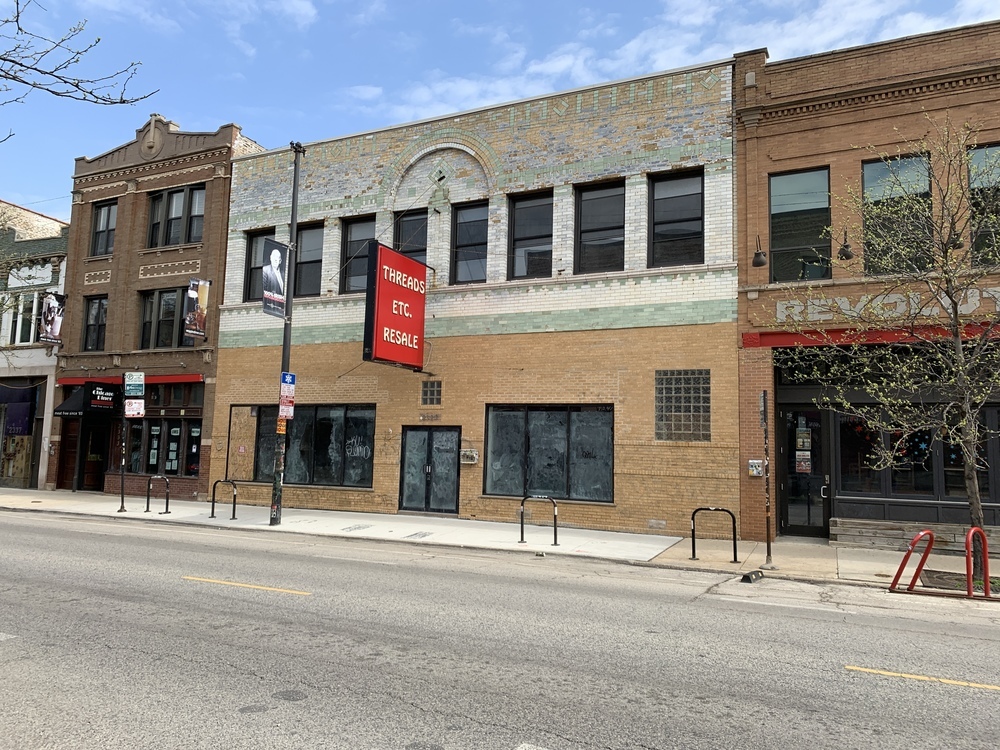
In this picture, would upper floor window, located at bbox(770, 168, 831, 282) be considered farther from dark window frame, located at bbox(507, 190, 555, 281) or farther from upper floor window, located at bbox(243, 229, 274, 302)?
upper floor window, located at bbox(243, 229, 274, 302)

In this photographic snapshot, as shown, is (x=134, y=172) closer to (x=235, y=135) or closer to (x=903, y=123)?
(x=235, y=135)

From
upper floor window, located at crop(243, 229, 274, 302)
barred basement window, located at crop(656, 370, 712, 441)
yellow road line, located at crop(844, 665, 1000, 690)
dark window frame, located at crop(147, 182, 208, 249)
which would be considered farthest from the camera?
dark window frame, located at crop(147, 182, 208, 249)

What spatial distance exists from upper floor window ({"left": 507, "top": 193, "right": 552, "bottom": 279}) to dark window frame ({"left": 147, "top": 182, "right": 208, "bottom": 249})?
439 inches

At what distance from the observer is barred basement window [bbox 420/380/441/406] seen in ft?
59.9

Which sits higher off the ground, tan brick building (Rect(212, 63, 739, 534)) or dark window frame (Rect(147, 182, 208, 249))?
dark window frame (Rect(147, 182, 208, 249))

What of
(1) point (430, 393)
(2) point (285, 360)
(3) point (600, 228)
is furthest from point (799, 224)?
(2) point (285, 360)

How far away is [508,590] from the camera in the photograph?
30.5 ft

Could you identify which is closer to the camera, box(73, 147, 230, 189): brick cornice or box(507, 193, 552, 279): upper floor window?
box(507, 193, 552, 279): upper floor window

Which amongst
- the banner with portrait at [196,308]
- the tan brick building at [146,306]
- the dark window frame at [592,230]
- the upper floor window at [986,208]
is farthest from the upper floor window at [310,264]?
the upper floor window at [986,208]

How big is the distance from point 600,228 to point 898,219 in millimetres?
6985

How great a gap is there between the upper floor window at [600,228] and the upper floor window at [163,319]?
43.7 feet

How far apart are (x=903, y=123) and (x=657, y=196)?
204 inches

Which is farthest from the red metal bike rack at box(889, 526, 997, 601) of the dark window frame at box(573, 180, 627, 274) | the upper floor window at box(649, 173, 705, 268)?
the dark window frame at box(573, 180, 627, 274)

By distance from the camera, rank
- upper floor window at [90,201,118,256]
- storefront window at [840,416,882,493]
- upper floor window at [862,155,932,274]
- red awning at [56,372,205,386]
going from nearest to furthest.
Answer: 1. upper floor window at [862,155,932,274]
2. storefront window at [840,416,882,493]
3. red awning at [56,372,205,386]
4. upper floor window at [90,201,118,256]
